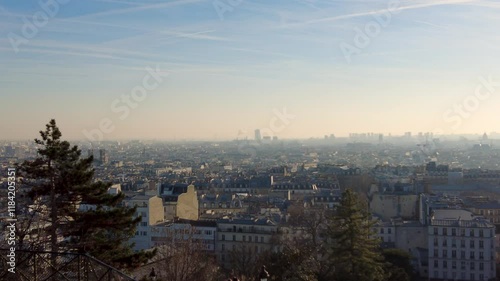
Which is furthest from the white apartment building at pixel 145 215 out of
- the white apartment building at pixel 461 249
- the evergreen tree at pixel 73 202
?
the evergreen tree at pixel 73 202

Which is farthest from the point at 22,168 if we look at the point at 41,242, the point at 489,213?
the point at 489,213

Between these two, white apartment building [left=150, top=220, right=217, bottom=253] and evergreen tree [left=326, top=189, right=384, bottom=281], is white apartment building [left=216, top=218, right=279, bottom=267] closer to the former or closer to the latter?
white apartment building [left=150, top=220, right=217, bottom=253]

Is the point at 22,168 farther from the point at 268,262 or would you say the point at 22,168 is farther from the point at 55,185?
the point at 268,262

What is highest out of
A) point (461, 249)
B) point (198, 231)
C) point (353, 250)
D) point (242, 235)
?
point (353, 250)

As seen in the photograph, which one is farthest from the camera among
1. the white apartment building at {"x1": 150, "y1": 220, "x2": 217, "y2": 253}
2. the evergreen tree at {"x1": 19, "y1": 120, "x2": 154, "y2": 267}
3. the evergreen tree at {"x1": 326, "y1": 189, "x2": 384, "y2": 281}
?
the white apartment building at {"x1": 150, "y1": 220, "x2": 217, "y2": 253}

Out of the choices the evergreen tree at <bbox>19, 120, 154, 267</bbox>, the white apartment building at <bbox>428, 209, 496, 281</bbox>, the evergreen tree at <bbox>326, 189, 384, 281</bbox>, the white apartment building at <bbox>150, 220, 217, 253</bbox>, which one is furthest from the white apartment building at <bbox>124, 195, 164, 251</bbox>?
the evergreen tree at <bbox>19, 120, 154, 267</bbox>

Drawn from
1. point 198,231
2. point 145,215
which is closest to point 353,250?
point 198,231

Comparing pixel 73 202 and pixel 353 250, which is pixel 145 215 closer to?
pixel 353 250

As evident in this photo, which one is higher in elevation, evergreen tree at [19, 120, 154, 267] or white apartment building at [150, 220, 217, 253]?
evergreen tree at [19, 120, 154, 267]
